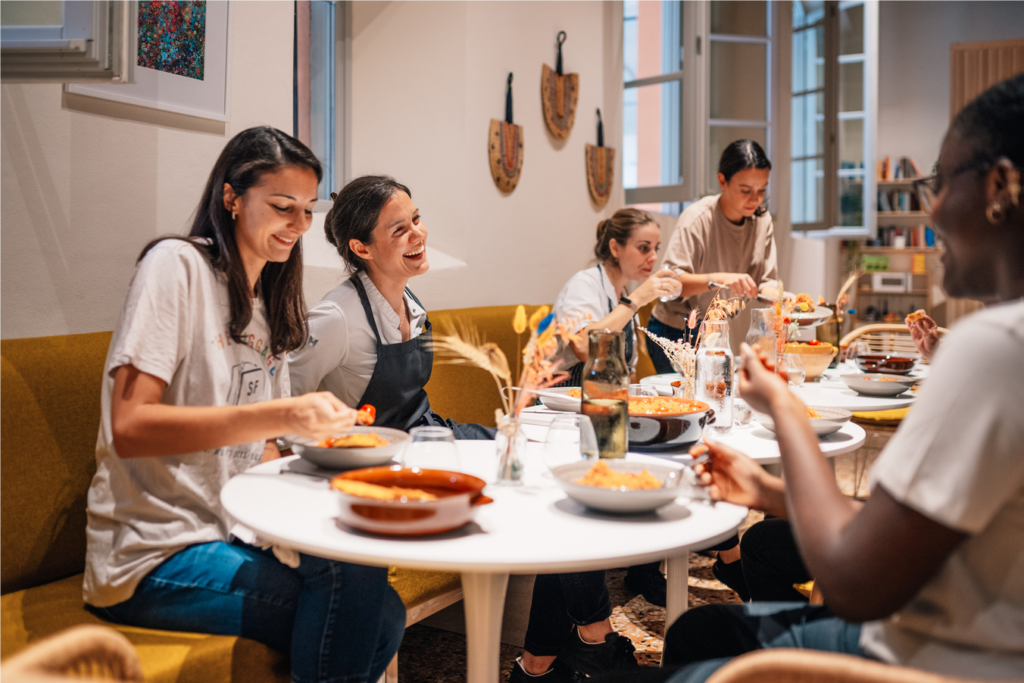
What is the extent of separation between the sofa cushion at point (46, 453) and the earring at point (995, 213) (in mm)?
1685

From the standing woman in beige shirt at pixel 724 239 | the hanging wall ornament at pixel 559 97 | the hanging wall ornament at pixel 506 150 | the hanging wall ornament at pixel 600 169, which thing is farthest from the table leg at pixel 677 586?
the hanging wall ornament at pixel 600 169

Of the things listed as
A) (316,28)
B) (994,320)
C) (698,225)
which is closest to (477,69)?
(316,28)

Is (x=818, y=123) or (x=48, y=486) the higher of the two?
(x=818, y=123)

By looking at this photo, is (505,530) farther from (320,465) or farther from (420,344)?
(420,344)

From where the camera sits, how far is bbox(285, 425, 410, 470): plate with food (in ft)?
4.48

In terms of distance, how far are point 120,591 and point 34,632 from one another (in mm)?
183

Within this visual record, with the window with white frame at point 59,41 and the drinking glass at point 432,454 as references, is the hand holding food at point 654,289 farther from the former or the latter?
the window with white frame at point 59,41

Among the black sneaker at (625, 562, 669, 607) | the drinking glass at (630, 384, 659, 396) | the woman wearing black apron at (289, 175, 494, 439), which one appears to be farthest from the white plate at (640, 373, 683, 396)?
the black sneaker at (625, 562, 669, 607)

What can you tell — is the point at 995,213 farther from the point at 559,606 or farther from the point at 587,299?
the point at 587,299

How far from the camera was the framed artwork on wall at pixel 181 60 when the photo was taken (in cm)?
211

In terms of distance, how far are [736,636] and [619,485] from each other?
0.88 ft

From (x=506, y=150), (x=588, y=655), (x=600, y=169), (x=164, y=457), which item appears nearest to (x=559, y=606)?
(x=588, y=655)

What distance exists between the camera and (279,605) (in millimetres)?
1331

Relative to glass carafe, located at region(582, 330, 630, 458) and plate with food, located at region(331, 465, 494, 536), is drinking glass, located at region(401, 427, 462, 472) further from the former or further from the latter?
glass carafe, located at region(582, 330, 630, 458)
